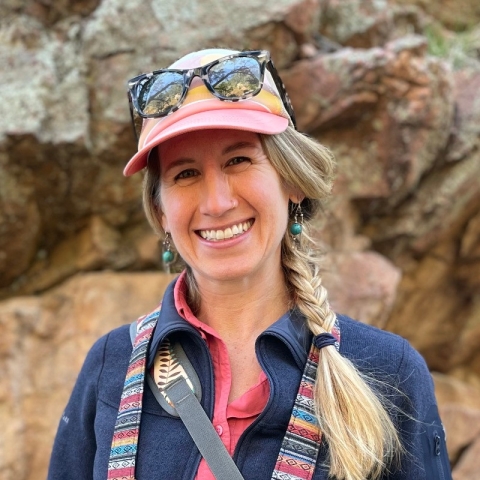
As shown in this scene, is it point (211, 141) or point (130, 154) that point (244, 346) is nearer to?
point (211, 141)

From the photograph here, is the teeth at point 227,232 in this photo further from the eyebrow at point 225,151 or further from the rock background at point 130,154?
the rock background at point 130,154

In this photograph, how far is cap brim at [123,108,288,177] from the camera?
6.21 ft

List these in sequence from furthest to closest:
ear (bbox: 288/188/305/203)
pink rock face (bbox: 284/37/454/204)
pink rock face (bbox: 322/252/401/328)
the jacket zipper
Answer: pink rock face (bbox: 322/252/401/328)
pink rock face (bbox: 284/37/454/204)
ear (bbox: 288/188/305/203)
the jacket zipper

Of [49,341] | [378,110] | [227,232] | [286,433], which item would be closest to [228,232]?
[227,232]

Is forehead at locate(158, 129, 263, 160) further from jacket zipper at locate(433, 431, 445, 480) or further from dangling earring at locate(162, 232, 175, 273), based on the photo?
jacket zipper at locate(433, 431, 445, 480)

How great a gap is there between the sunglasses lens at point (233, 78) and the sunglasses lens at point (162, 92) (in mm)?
114

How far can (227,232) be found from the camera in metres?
1.99

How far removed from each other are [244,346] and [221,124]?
78cm

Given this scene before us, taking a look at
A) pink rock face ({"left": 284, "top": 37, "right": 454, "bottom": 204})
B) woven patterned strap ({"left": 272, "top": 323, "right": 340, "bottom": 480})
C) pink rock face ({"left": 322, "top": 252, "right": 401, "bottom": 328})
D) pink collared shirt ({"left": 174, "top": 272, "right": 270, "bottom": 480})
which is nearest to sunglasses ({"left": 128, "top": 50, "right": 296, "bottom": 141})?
pink collared shirt ({"left": 174, "top": 272, "right": 270, "bottom": 480})

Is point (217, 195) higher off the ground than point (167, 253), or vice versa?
point (217, 195)

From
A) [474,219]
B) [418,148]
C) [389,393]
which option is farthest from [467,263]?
[389,393]

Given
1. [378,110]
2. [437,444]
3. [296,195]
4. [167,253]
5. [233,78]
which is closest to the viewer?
[233,78]

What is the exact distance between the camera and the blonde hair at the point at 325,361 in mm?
1852

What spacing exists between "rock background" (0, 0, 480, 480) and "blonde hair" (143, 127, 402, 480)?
5.60ft
